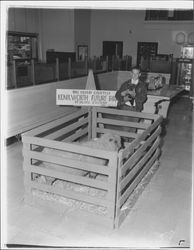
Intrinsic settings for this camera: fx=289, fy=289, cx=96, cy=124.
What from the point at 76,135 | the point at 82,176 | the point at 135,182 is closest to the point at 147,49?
the point at 76,135

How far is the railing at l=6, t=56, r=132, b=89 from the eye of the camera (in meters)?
4.25

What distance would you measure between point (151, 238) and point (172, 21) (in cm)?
923

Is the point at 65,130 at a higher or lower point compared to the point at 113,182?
higher

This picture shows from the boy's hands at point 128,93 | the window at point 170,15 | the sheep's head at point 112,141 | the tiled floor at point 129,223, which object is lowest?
the tiled floor at point 129,223

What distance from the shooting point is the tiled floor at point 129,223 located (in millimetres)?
2324

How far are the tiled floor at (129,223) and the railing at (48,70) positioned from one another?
4.70 ft

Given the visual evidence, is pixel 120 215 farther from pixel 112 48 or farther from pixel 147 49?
pixel 112 48

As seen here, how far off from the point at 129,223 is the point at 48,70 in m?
3.34

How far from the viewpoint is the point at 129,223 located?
2.55m

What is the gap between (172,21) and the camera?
33.1 ft

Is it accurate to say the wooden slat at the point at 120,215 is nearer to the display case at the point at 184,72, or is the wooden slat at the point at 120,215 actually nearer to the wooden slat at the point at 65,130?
the wooden slat at the point at 65,130

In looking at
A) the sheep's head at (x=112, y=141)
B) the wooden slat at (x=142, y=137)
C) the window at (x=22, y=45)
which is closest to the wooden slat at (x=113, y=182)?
the wooden slat at (x=142, y=137)

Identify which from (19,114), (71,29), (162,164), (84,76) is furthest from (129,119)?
(71,29)

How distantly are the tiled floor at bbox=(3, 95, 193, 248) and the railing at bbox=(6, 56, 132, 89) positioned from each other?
1.43 metres
